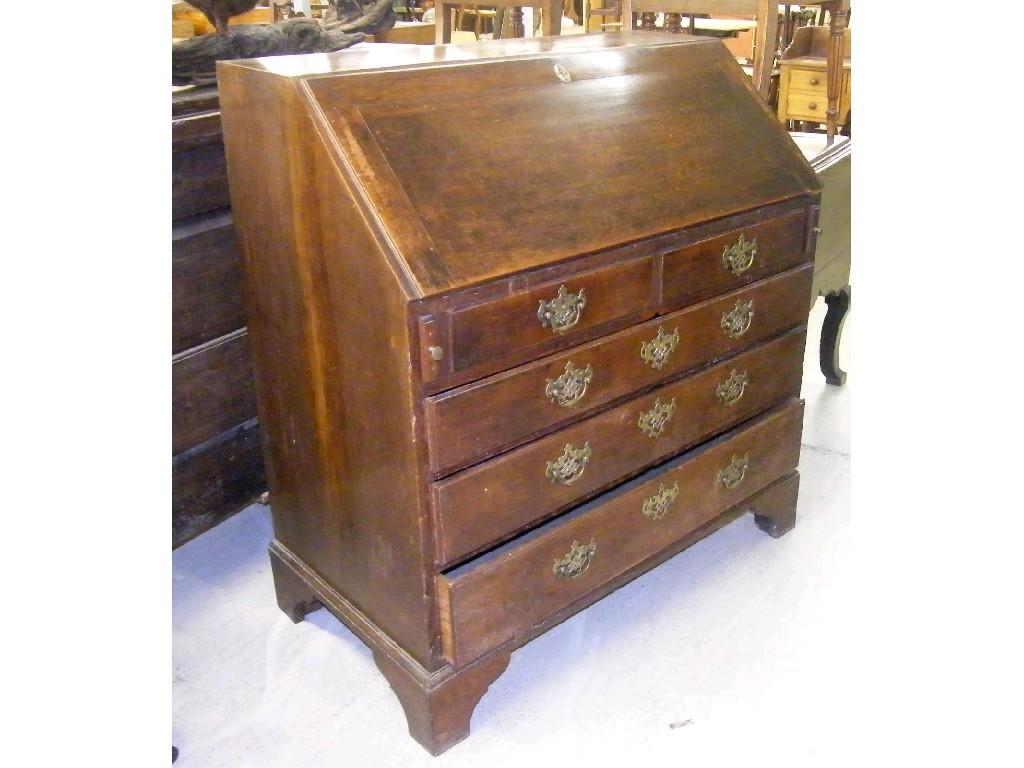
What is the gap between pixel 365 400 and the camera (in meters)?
1.49

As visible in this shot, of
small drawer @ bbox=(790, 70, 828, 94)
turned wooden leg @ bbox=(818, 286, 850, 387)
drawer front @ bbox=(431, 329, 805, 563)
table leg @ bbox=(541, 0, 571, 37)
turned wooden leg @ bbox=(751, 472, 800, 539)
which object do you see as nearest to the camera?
drawer front @ bbox=(431, 329, 805, 563)

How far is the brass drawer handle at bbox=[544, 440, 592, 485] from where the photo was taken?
5.25 ft

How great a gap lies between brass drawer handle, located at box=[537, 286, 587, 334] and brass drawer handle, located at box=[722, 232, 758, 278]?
382 millimetres

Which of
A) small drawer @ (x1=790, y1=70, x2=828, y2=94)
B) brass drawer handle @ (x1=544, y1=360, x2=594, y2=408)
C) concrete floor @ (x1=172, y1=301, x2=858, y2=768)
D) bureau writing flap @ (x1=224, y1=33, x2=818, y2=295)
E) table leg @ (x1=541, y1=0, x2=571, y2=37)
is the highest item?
table leg @ (x1=541, y1=0, x2=571, y2=37)

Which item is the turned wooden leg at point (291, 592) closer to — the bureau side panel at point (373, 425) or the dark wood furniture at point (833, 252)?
the bureau side panel at point (373, 425)

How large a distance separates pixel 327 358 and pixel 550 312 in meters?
0.37

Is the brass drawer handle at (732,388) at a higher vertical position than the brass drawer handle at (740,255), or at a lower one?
lower

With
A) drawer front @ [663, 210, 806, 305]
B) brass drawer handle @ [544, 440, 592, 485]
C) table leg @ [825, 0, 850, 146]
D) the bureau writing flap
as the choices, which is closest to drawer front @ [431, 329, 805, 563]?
brass drawer handle @ [544, 440, 592, 485]

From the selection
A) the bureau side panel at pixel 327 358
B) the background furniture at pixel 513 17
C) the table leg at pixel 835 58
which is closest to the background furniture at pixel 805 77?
the table leg at pixel 835 58

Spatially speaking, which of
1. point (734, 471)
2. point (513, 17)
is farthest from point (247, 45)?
point (734, 471)

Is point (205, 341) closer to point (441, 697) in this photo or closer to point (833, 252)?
point (441, 697)

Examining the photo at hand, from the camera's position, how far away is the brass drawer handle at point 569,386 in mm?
1532

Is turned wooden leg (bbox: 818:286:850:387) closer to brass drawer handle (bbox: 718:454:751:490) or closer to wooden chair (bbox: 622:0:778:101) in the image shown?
wooden chair (bbox: 622:0:778:101)
